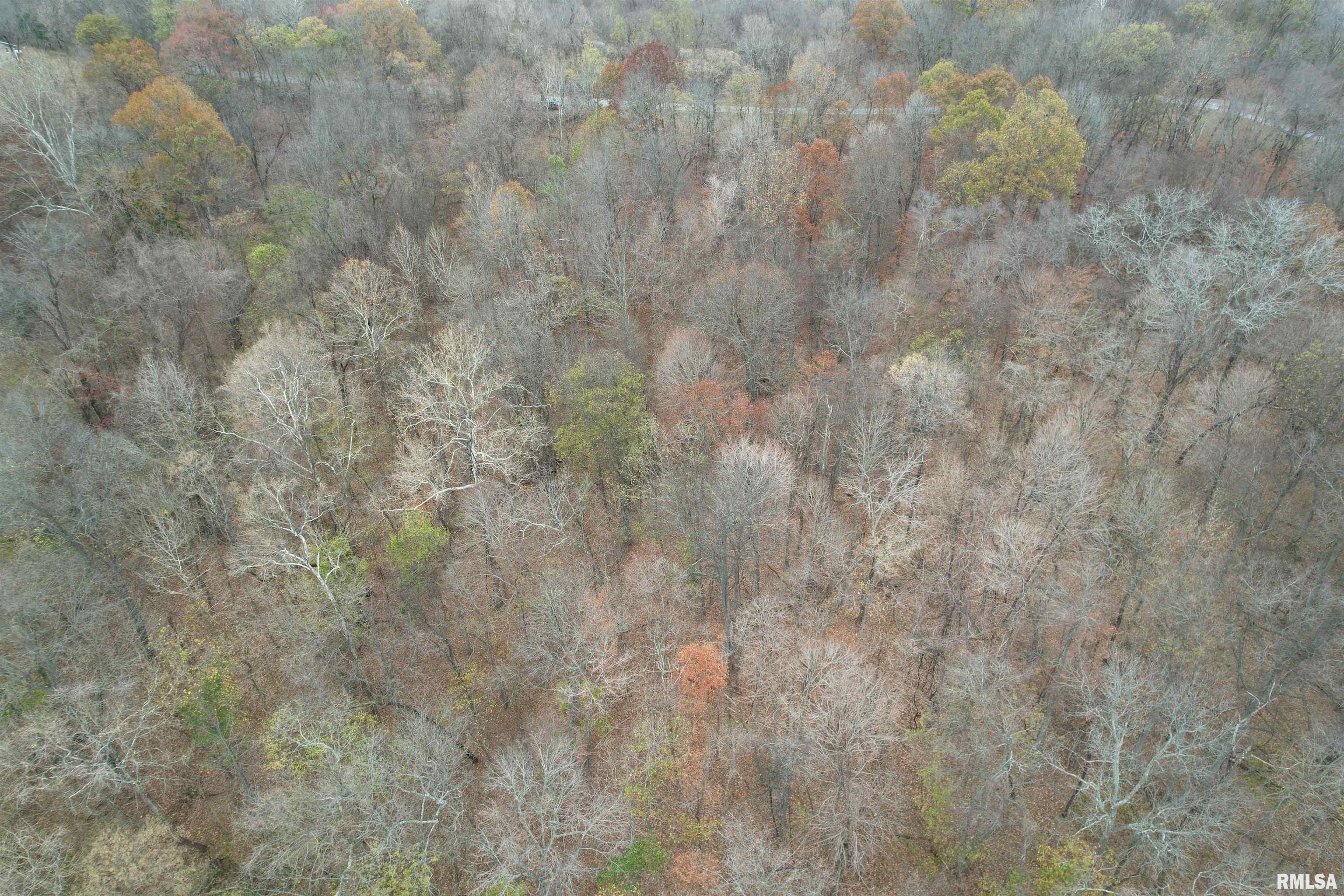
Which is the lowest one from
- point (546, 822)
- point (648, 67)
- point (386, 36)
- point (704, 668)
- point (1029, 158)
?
point (546, 822)

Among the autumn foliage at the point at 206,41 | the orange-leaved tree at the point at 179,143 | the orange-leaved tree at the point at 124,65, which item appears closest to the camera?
the orange-leaved tree at the point at 179,143

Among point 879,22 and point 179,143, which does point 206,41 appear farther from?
point 879,22

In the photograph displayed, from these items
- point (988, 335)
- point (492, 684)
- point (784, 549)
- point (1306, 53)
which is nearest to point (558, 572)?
point (492, 684)

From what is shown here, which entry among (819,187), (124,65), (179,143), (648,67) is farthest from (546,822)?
(124,65)

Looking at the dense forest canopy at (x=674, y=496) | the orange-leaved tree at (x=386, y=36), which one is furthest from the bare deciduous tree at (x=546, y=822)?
the orange-leaved tree at (x=386, y=36)

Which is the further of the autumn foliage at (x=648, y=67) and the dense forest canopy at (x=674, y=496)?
the autumn foliage at (x=648, y=67)

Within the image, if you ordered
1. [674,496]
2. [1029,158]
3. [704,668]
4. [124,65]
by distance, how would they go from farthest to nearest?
[124,65] → [1029,158] → [674,496] → [704,668]

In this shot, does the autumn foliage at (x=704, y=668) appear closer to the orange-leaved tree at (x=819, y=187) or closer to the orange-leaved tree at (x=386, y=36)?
the orange-leaved tree at (x=819, y=187)
